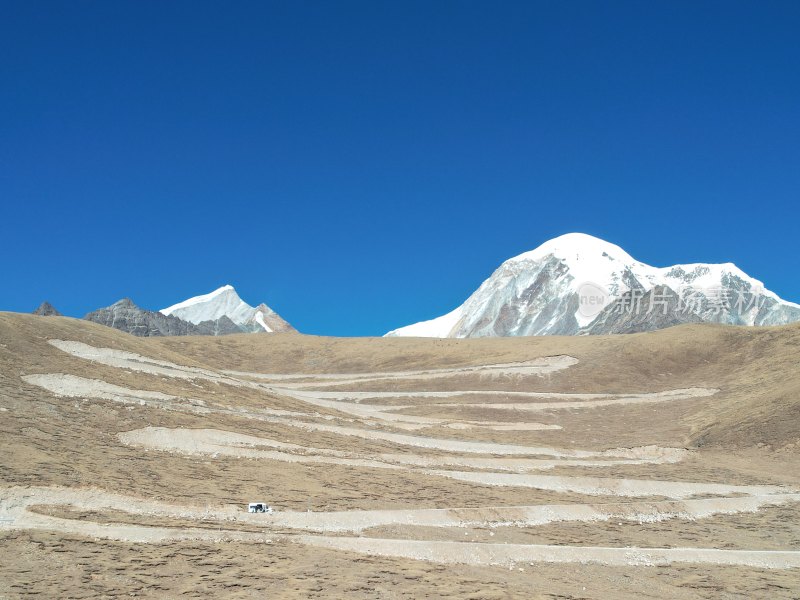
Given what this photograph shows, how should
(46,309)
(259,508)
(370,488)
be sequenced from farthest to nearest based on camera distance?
(46,309) < (370,488) < (259,508)

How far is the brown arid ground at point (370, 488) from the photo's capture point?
1703 centimetres

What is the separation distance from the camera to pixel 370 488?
96.6ft

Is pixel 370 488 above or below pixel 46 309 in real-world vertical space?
below

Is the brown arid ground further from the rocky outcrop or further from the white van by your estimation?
the rocky outcrop

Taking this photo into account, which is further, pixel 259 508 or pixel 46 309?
pixel 46 309

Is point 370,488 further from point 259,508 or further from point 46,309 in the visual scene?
point 46,309

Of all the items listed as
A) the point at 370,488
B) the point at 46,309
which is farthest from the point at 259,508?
the point at 46,309

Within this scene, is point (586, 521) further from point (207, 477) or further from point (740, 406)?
point (740, 406)

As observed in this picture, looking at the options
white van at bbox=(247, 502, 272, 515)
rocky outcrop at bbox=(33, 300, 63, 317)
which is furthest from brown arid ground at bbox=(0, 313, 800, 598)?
rocky outcrop at bbox=(33, 300, 63, 317)

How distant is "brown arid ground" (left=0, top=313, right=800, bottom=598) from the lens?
1703cm

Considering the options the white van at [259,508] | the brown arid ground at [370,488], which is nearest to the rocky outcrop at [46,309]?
the brown arid ground at [370,488]

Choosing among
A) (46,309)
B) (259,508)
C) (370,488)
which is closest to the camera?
(259,508)

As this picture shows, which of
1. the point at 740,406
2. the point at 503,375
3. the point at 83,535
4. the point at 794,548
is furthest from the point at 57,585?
the point at 503,375

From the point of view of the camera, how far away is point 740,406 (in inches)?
2243
